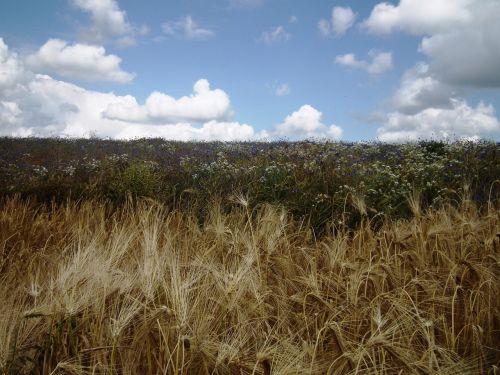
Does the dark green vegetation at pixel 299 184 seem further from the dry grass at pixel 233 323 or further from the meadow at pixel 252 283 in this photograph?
the dry grass at pixel 233 323

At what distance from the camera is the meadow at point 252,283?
2355 mm

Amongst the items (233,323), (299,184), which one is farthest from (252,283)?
(299,184)

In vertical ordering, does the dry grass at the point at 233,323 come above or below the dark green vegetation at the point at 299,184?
below

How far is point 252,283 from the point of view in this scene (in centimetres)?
299

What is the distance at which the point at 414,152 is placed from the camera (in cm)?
1240

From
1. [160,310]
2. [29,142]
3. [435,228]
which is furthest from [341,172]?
[29,142]

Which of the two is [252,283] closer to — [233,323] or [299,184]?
[233,323]

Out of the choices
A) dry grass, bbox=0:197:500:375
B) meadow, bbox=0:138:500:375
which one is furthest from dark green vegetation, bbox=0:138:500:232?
dry grass, bbox=0:197:500:375

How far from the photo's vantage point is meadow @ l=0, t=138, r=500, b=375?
2.36 meters

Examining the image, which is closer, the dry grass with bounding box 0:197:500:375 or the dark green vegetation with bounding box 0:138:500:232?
the dry grass with bounding box 0:197:500:375

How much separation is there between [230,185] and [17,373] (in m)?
7.45

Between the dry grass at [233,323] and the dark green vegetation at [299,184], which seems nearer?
the dry grass at [233,323]

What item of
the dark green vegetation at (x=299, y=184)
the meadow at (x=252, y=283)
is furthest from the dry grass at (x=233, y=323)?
the dark green vegetation at (x=299, y=184)

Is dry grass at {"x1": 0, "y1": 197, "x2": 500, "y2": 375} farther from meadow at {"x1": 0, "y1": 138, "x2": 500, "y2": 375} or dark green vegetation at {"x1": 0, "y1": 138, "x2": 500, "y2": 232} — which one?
dark green vegetation at {"x1": 0, "y1": 138, "x2": 500, "y2": 232}
